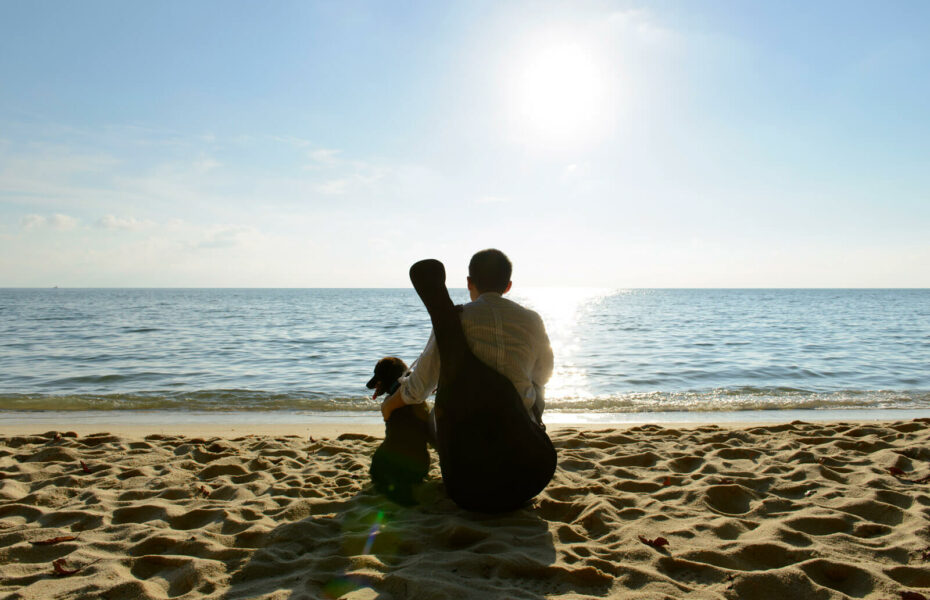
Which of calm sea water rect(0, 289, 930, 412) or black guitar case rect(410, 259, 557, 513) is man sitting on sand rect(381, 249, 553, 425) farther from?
calm sea water rect(0, 289, 930, 412)

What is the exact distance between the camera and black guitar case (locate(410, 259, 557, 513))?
313 cm

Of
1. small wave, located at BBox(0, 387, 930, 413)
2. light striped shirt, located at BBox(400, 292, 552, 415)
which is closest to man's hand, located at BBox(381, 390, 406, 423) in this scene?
light striped shirt, located at BBox(400, 292, 552, 415)

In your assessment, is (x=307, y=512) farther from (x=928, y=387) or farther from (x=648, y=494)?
(x=928, y=387)

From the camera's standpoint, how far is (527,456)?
3.30m

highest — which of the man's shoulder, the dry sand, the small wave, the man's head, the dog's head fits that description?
the man's head

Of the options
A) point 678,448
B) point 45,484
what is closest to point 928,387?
point 678,448

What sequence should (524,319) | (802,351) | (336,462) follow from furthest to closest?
(802,351) < (336,462) < (524,319)

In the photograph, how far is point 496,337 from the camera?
321 cm

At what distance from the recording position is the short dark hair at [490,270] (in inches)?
131

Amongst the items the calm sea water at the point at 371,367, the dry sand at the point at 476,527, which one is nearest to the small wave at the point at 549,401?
the calm sea water at the point at 371,367

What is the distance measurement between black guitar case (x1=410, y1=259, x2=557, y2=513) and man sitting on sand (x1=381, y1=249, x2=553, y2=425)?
9cm

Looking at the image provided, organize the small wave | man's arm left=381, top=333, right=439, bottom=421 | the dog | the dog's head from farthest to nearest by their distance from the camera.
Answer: the small wave
the dog's head
the dog
man's arm left=381, top=333, right=439, bottom=421

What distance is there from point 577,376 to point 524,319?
29.6 feet

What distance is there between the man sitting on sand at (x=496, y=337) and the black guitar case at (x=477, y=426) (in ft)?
0.29
